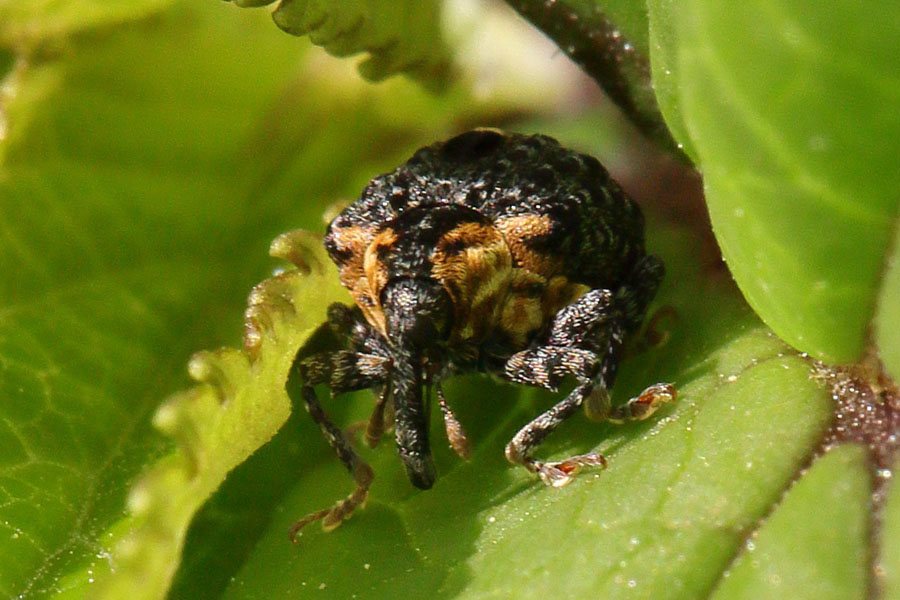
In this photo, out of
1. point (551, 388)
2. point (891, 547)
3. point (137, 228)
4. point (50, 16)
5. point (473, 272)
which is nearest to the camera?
point (891, 547)


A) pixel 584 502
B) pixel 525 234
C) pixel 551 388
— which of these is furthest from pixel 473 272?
pixel 584 502

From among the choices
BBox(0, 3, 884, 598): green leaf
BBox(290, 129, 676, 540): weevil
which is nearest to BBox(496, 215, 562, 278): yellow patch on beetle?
BBox(290, 129, 676, 540): weevil

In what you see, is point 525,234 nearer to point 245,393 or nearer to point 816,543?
point 245,393

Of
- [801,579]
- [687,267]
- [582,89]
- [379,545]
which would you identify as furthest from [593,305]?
[582,89]

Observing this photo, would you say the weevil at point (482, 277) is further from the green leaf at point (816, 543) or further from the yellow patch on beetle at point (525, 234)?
the green leaf at point (816, 543)

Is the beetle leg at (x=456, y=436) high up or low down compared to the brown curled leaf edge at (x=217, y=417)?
down

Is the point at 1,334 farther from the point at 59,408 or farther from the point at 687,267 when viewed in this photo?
the point at 687,267

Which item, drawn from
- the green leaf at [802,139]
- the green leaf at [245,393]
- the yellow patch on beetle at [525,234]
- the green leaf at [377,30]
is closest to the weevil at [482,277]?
the yellow patch on beetle at [525,234]
